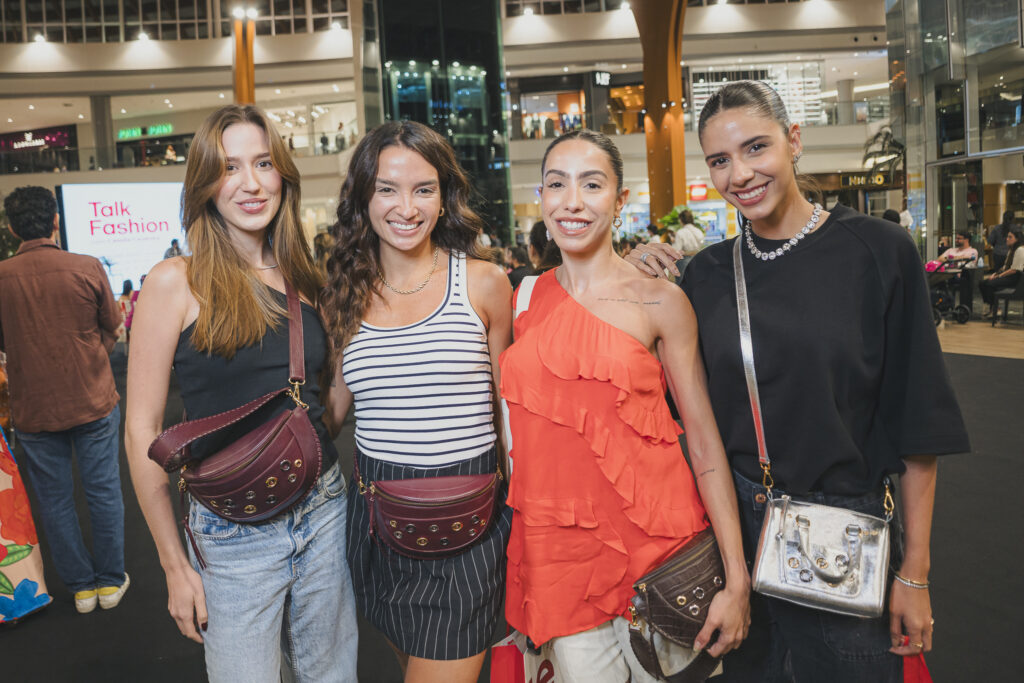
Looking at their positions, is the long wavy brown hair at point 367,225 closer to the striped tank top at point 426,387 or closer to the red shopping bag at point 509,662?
the striped tank top at point 426,387

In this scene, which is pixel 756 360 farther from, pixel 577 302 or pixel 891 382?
pixel 577 302

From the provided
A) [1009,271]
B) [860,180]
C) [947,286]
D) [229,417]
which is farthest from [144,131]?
[229,417]

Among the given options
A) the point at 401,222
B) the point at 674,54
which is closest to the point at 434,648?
the point at 401,222

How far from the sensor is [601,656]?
5.02ft

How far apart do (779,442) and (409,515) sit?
81 cm

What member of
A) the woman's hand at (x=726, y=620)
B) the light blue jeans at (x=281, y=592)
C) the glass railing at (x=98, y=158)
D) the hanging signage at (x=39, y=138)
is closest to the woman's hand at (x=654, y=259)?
the woman's hand at (x=726, y=620)

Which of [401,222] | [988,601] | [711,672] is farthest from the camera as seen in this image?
[988,601]

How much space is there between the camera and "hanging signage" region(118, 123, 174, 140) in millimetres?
28766

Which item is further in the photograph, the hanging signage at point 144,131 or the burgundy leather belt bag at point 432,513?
the hanging signage at point 144,131

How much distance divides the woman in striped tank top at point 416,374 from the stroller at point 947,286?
1134 cm

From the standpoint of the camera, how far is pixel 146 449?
5.01 ft

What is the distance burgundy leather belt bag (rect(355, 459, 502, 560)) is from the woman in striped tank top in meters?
0.04

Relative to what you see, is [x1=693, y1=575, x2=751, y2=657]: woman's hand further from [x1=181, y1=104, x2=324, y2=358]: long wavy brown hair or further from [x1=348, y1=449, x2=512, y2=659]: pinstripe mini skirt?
[x1=181, y1=104, x2=324, y2=358]: long wavy brown hair

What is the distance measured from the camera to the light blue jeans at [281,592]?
5.04 feet
